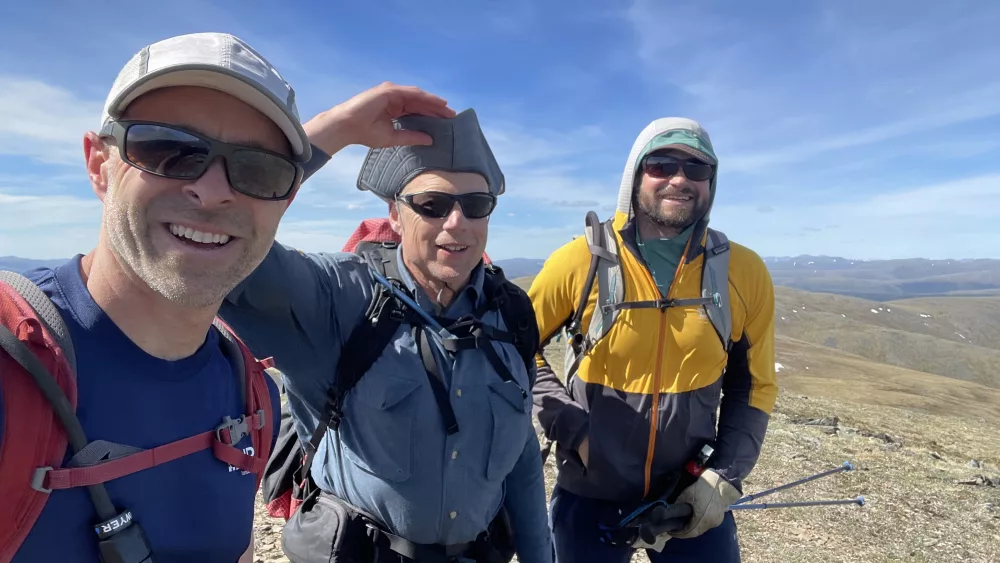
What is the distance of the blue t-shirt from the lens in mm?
1980

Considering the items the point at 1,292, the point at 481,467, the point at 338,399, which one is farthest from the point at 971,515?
the point at 1,292

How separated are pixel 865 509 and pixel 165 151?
13.5 metres

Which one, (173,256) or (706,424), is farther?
(706,424)

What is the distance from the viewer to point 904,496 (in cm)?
1155

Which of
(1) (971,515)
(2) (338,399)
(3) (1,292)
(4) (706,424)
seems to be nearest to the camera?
(3) (1,292)

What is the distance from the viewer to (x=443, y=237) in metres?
3.53

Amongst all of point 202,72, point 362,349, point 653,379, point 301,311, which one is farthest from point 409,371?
point 653,379

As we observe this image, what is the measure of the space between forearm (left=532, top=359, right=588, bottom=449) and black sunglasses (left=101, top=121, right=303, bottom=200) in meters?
3.38

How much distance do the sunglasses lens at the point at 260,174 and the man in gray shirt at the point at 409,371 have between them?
Result: 0.50 metres

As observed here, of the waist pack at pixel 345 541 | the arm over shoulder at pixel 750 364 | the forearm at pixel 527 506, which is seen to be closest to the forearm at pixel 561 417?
the forearm at pixel 527 506

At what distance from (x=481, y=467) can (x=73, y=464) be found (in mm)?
2127

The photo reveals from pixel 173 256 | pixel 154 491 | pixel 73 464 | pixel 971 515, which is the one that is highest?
pixel 173 256

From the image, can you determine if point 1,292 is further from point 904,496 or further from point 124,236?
point 904,496

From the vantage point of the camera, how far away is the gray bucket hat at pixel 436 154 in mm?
3646
